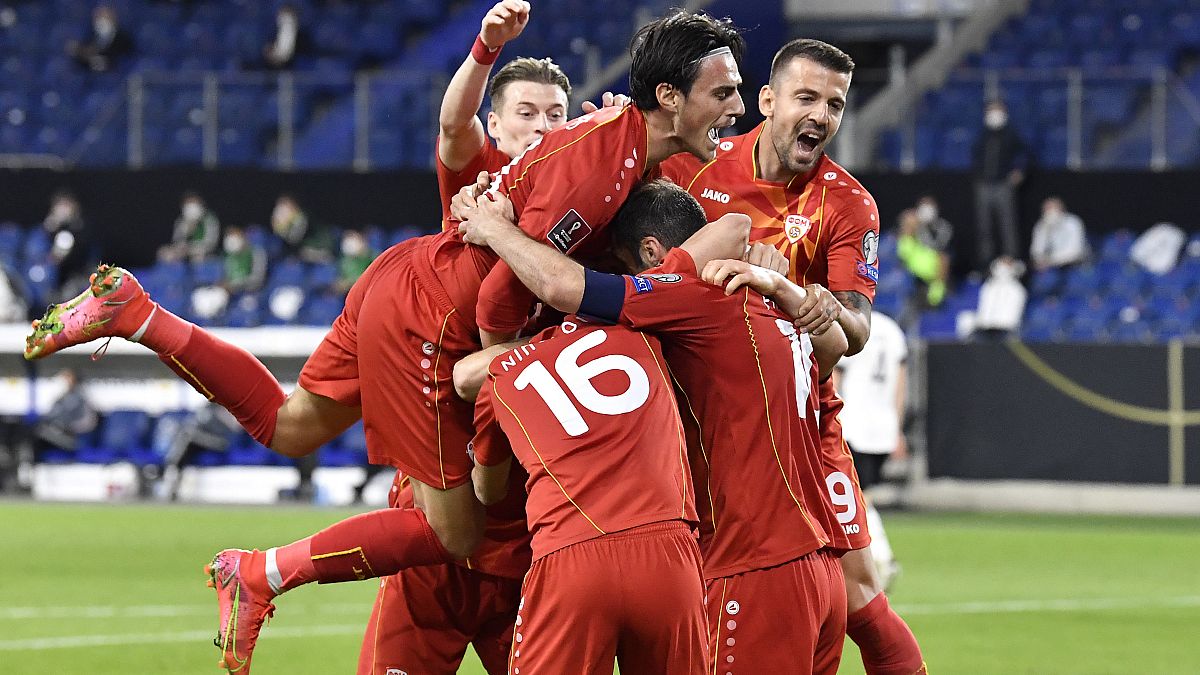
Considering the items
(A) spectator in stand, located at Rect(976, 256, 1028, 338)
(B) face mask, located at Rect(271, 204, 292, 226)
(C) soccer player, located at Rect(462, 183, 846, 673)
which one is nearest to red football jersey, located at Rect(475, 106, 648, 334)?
(C) soccer player, located at Rect(462, 183, 846, 673)

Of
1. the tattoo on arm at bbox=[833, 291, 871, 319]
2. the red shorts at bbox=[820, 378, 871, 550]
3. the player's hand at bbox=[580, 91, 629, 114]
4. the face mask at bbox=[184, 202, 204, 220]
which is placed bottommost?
the red shorts at bbox=[820, 378, 871, 550]

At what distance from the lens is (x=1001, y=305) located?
1830cm

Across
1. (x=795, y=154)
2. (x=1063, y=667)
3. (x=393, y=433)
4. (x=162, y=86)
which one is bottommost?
(x=1063, y=667)

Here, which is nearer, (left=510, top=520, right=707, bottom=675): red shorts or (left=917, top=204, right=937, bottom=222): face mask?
(left=510, top=520, right=707, bottom=675): red shorts

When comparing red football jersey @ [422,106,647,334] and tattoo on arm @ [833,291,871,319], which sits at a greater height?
red football jersey @ [422,106,647,334]

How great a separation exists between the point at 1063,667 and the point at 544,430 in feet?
15.1

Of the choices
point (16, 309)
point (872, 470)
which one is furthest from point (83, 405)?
point (872, 470)

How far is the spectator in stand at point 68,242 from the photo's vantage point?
2014 cm

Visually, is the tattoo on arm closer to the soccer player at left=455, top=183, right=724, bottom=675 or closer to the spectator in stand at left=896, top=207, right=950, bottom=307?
the soccer player at left=455, top=183, right=724, bottom=675

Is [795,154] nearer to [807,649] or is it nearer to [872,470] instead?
[807,649]

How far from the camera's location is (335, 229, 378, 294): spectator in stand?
762 inches

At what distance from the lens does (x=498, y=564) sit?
238 inches

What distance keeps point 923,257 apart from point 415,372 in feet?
45.3

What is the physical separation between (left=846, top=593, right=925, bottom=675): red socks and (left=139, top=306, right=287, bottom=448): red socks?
2173 millimetres
